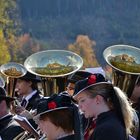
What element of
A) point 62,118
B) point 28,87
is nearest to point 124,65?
point 62,118

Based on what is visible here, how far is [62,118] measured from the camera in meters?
3.81

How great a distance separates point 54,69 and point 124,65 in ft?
2.97

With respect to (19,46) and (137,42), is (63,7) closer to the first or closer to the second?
(137,42)

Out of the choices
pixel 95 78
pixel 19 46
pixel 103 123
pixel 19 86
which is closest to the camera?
pixel 103 123

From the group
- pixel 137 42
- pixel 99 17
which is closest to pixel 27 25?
pixel 99 17

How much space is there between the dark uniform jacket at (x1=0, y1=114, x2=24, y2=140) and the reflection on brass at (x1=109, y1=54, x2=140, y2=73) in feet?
3.98

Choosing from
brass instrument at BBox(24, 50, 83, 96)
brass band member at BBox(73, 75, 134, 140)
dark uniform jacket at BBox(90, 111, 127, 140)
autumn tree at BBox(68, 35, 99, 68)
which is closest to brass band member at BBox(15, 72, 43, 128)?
brass instrument at BBox(24, 50, 83, 96)

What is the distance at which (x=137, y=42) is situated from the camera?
271 ft

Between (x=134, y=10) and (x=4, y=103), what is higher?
(x=4, y=103)

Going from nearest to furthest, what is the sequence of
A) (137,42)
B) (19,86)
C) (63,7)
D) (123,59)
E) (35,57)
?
(123,59) → (35,57) → (19,86) → (137,42) → (63,7)

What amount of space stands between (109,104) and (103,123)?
0.21 metres

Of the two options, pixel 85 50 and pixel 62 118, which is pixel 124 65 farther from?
pixel 85 50

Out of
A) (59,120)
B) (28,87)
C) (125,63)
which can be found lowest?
(28,87)

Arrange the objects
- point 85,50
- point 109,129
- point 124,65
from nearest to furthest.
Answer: point 109,129
point 124,65
point 85,50
